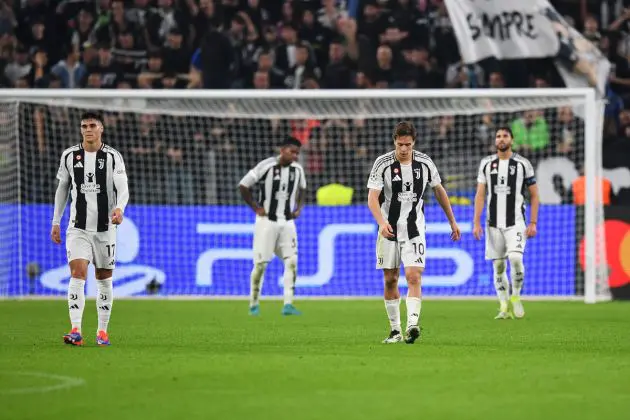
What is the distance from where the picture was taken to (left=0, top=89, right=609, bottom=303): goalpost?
2047cm

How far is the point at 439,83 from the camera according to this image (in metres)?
22.9

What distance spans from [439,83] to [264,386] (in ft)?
49.6

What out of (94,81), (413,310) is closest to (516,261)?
(413,310)

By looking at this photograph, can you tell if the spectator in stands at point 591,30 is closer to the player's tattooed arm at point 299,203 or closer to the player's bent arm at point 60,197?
the player's tattooed arm at point 299,203

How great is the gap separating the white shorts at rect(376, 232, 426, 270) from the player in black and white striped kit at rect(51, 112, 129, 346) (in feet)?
7.90

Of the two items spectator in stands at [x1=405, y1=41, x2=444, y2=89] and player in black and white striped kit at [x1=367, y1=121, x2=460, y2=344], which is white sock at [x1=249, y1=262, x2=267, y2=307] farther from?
spectator in stands at [x1=405, y1=41, x2=444, y2=89]

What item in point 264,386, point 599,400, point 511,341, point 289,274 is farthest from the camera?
point 289,274

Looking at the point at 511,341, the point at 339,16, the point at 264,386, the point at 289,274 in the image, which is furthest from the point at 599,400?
the point at 339,16

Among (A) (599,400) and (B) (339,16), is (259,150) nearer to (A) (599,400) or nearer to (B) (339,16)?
(B) (339,16)

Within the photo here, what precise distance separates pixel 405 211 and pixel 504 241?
4.84 meters

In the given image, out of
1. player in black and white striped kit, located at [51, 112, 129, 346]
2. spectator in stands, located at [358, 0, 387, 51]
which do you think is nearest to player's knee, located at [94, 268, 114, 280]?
player in black and white striped kit, located at [51, 112, 129, 346]

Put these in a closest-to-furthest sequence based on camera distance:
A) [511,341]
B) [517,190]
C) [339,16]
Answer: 1. [511,341]
2. [517,190]
3. [339,16]

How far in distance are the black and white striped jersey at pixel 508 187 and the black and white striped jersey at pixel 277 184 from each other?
2713 mm

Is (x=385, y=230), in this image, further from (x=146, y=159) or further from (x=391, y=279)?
(x=146, y=159)
